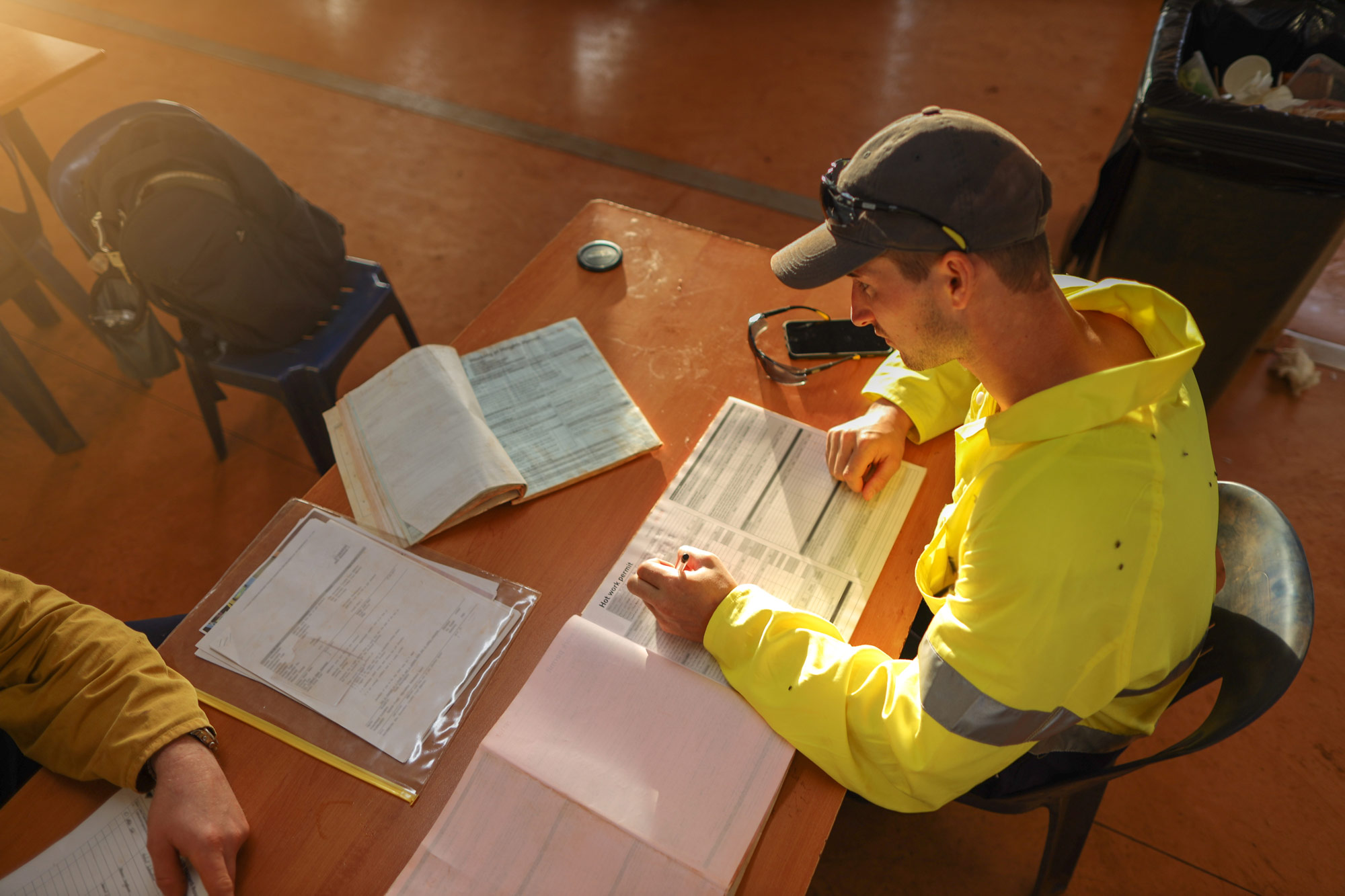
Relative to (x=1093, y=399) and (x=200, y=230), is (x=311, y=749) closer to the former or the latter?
(x=1093, y=399)

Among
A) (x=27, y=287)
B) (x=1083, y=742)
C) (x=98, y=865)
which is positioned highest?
(x=98, y=865)

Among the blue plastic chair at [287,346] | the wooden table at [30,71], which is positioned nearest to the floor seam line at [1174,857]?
the blue plastic chair at [287,346]

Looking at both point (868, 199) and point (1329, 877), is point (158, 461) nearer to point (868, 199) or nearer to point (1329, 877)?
point (868, 199)

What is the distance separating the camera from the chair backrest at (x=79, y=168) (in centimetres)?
174

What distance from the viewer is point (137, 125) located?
1.73 meters

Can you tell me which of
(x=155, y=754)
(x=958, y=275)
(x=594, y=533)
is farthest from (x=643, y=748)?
(x=958, y=275)

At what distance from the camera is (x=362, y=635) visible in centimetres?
104

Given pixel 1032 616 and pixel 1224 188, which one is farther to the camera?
pixel 1224 188

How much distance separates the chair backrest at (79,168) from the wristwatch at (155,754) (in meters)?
1.38

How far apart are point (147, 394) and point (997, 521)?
2709 millimetres

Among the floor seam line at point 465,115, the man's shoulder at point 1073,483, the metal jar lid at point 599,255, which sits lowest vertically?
the floor seam line at point 465,115

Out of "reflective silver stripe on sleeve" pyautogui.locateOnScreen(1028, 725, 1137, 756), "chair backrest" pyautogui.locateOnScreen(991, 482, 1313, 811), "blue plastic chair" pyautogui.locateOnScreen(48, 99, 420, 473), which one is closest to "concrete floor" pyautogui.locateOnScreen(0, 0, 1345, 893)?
"blue plastic chair" pyautogui.locateOnScreen(48, 99, 420, 473)

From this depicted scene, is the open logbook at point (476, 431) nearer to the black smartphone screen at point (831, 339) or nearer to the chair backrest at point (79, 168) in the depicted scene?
the black smartphone screen at point (831, 339)

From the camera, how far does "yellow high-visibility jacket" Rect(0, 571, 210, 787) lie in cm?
92
